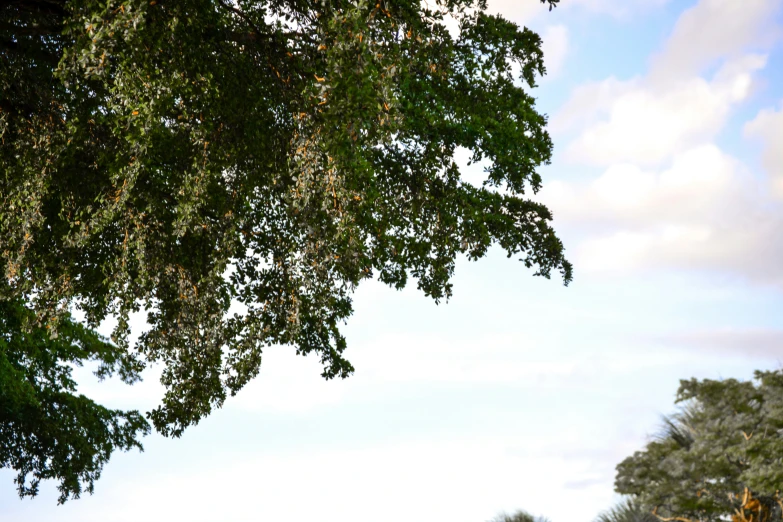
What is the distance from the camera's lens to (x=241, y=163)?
10852 millimetres

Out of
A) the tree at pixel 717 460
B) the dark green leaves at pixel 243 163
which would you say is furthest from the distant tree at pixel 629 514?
the dark green leaves at pixel 243 163

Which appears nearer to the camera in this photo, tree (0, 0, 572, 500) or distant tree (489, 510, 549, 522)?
tree (0, 0, 572, 500)

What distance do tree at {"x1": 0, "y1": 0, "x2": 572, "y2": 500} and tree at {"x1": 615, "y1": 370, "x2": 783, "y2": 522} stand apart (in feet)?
26.5

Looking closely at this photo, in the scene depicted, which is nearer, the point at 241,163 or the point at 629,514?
the point at 241,163

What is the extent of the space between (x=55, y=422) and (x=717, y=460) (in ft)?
53.6

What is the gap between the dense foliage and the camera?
816 inches

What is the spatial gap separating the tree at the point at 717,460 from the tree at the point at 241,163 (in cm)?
808

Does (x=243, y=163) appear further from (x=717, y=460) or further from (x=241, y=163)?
(x=717, y=460)

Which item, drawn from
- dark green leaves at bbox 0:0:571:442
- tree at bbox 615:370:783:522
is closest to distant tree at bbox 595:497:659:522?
tree at bbox 615:370:783:522

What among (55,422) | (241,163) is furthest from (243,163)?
(55,422)

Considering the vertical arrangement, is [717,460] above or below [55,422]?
below

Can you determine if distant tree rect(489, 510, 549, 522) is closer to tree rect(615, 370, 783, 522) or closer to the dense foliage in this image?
tree rect(615, 370, 783, 522)

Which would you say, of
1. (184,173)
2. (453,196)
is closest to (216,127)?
(184,173)

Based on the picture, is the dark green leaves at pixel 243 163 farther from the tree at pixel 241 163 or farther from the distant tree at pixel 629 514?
the distant tree at pixel 629 514
